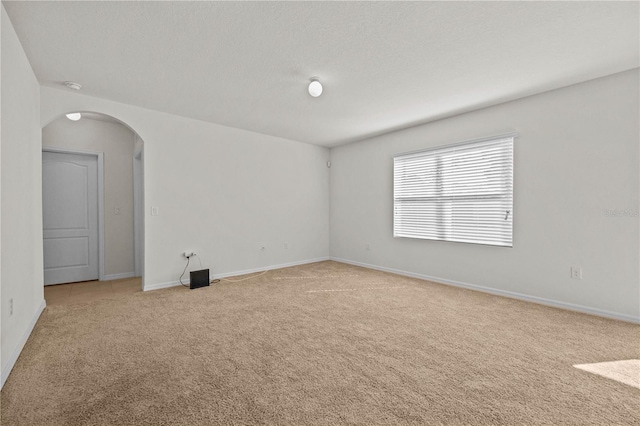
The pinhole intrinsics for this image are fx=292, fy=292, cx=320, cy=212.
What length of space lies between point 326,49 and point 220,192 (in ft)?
9.97

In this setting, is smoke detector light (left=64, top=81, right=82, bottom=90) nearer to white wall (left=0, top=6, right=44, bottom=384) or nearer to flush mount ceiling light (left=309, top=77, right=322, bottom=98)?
white wall (left=0, top=6, right=44, bottom=384)

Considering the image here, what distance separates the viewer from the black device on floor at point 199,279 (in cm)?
415

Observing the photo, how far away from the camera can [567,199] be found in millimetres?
3295

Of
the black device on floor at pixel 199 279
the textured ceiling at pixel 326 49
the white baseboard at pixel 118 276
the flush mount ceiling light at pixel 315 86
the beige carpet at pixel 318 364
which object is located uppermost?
the textured ceiling at pixel 326 49

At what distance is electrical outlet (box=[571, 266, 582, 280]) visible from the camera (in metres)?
3.23

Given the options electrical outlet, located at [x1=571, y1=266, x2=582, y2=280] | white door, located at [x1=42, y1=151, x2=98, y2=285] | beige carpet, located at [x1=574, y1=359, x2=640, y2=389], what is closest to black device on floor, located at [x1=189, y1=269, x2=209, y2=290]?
white door, located at [x1=42, y1=151, x2=98, y2=285]

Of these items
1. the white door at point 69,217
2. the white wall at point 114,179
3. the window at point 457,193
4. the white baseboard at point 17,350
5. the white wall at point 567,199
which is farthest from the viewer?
the white wall at point 114,179

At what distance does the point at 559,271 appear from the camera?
133 inches

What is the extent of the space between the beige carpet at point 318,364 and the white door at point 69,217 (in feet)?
4.90

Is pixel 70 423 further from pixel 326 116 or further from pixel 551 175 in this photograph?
pixel 551 175

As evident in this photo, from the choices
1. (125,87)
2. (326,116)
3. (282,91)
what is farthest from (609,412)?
Answer: (125,87)

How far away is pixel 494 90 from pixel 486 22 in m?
1.46

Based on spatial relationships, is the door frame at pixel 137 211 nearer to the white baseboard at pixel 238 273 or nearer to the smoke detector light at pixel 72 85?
the white baseboard at pixel 238 273

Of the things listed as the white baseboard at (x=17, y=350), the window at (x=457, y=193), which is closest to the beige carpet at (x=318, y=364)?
the white baseboard at (x=17, y=350)
